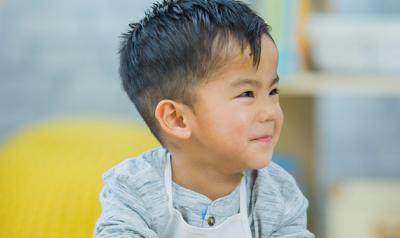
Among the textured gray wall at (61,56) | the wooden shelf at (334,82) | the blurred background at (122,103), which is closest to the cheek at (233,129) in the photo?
the wooden shelf at (334,82)

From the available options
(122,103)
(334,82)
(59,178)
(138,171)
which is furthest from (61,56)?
(138,171)

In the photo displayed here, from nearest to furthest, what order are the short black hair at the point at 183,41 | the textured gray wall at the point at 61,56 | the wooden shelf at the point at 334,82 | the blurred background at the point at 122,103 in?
1. the short black hair at the point at 183,41
2. the wooden shelf at the point at 334,82
3. the blurred background at the point at 122,103
4. the textured gray wall at the point at 61,56

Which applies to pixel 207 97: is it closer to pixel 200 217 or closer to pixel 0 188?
pixel 200 217

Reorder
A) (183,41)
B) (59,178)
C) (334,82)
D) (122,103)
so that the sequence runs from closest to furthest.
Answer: (183,41) → (59,178) → (334,82) → (122,103)

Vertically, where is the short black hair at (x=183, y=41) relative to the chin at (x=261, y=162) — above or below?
above

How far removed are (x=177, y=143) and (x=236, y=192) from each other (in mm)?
49

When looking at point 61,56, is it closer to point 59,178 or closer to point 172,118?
point 59,178

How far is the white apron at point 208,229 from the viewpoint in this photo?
0.46 m

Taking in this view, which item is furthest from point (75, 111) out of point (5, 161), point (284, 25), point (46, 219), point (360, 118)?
point (46, 219)

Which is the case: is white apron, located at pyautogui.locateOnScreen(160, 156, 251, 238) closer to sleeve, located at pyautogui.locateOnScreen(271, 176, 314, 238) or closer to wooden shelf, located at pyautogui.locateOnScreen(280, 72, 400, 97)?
sleeve, located at pyautogui.locateOnScreen(271, 176, 314, 238)

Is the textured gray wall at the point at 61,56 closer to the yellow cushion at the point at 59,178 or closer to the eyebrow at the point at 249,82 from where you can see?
the yellow cushion at the point at 59,178

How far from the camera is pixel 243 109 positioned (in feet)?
1.38

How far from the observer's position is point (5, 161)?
676 mm

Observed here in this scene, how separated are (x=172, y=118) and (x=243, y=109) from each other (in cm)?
5
